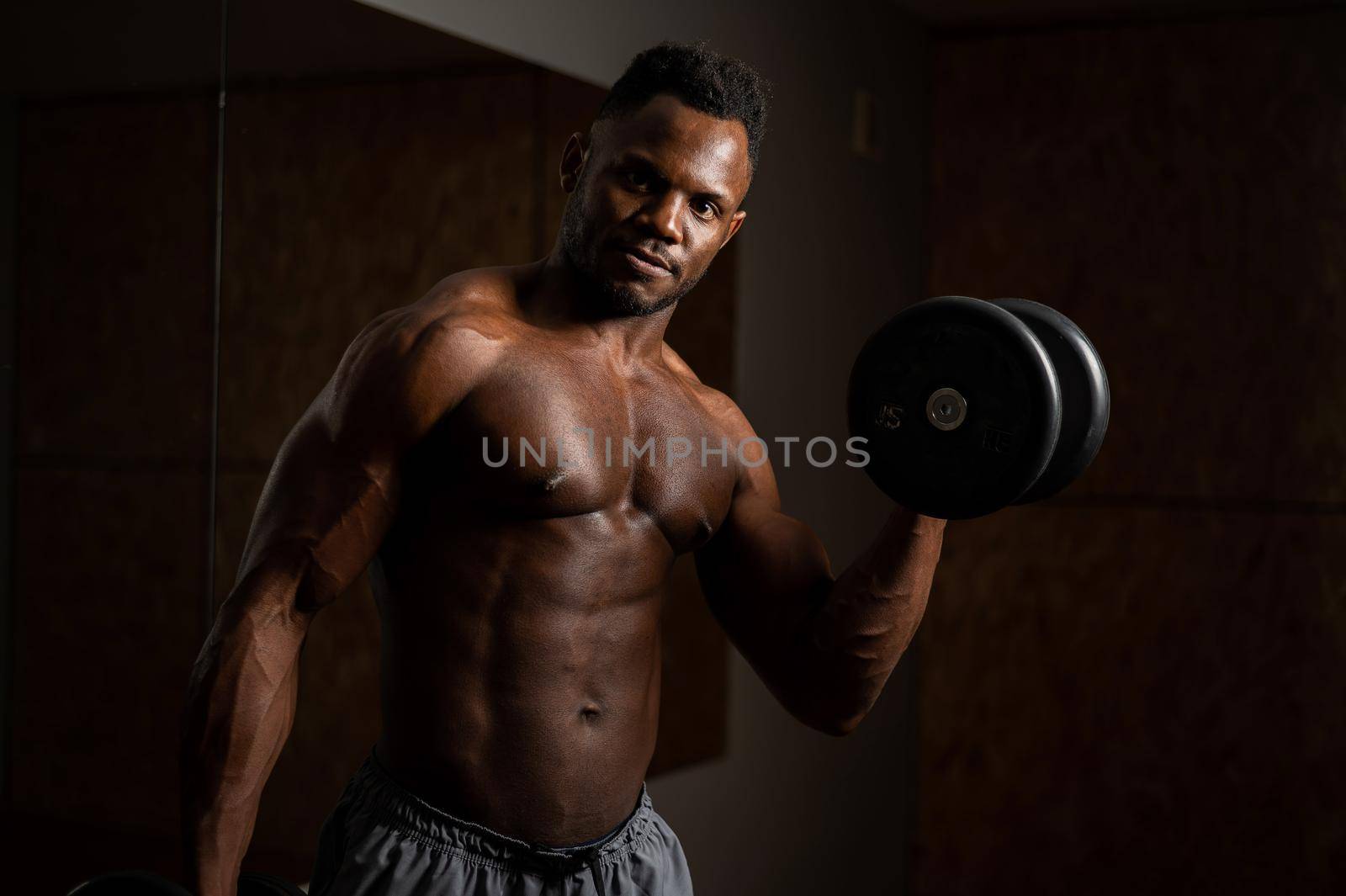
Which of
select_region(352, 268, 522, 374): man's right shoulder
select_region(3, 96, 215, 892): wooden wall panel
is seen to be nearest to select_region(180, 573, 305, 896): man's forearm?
select_region(352, 268, 522, 374): man's right shoulder

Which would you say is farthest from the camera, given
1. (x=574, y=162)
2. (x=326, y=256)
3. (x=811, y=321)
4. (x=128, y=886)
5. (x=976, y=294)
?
(x=976, y=294)

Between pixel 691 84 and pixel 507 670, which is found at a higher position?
pixel 691 84

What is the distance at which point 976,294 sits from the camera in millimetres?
3602

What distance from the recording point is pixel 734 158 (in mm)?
1385

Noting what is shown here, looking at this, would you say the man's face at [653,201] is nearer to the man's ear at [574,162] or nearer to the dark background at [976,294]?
the man's ear at [574,162]

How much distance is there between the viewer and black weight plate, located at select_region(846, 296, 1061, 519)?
49.9 inches

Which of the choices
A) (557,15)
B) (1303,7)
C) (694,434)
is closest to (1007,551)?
(1303,7)

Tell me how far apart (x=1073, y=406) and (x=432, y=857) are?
0.79 meters

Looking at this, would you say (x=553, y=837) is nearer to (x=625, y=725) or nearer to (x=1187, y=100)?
(x=625, y=725)

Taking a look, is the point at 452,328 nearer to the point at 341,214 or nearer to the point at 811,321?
the point at 341,214

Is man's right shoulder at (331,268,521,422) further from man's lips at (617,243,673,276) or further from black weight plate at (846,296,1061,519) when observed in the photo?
black weight plate at (846,296,1061,519)

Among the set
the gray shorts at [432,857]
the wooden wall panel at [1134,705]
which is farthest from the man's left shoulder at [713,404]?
the wooden wall panel at [1134,705]

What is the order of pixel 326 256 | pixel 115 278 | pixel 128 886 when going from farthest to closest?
pixel 326 256, pixel 115 278, pixel 128 886

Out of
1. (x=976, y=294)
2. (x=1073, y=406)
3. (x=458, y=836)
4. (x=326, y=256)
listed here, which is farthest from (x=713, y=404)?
(x=976, y=294)
